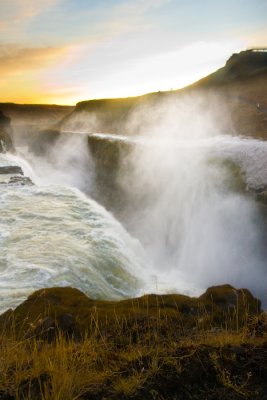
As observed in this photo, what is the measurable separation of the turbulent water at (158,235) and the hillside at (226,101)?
14.2 feet

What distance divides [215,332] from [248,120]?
21.1 m

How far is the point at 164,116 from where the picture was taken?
3694 centimetres

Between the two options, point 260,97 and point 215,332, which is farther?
point 260,97

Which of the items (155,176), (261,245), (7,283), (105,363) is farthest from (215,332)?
(155,176)

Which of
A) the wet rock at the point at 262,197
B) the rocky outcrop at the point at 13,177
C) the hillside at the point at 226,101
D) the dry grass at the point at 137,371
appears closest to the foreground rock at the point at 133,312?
the dry grass at the point at 137,371

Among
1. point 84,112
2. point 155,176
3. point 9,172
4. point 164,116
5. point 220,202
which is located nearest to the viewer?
point 220,202

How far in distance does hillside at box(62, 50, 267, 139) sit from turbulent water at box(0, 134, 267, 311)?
14.2 ft

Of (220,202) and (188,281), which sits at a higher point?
(220,202)

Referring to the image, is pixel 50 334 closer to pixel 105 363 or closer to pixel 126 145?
pixel 105 363

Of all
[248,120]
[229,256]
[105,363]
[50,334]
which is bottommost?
[229,256]

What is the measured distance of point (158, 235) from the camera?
15.5m

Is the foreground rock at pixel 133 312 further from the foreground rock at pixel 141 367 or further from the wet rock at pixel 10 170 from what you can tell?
the wet rock at pixel 10 170

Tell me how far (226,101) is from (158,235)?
20995 millimetres

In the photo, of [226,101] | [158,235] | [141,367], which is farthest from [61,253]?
[226,101]
